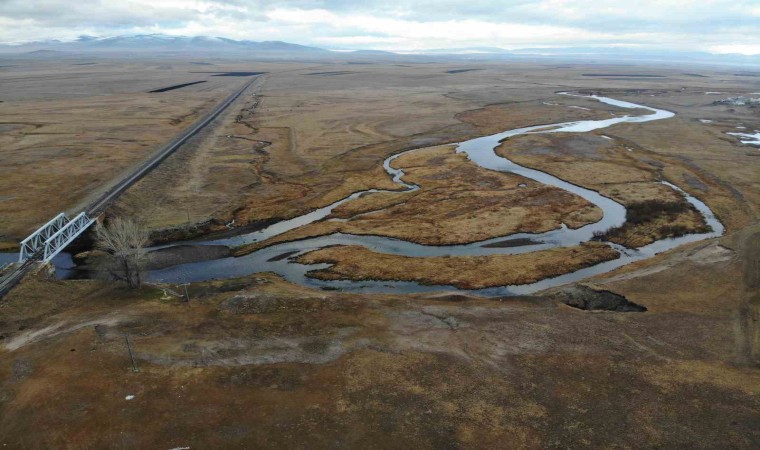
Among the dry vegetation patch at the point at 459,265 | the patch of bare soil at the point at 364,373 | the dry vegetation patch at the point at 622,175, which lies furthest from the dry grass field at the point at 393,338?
the dry vegetation patch at the point at 622,175

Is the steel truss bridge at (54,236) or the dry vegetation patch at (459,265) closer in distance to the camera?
the steel truss bridge at (54,236)

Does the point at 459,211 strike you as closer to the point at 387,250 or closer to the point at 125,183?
the point at 387,250

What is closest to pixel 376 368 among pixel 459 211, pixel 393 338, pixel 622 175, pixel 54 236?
pixel 393 338

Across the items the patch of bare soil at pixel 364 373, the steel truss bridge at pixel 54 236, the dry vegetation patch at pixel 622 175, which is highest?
the dry vegetation patch at pixel 622 175

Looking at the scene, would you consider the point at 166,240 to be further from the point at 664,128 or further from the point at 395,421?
the point at 664,128

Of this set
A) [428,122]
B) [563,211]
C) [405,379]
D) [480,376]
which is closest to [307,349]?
[405,379]

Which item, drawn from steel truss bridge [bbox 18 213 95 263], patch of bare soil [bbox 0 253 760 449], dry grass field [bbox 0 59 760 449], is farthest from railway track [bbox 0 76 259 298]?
patch of bare soil [bbox 0 253 760 449]

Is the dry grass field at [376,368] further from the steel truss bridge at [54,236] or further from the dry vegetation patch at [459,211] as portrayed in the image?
the dry vegetation patch at [459,211]

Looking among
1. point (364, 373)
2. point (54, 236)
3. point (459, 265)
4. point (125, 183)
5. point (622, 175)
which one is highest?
point (622, 175)

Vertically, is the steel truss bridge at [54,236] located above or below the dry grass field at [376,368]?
above
